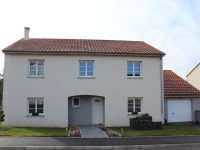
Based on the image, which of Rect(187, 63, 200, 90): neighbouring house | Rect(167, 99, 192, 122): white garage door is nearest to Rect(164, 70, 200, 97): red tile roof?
Rect(167, 99, 192, 122): white garage door

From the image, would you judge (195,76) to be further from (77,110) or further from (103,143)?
(103,143)

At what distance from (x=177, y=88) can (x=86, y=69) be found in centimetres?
886

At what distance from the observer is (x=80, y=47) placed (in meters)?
27.3

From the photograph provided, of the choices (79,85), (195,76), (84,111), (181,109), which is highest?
(195,76)

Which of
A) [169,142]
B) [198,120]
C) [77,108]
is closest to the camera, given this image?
[169,142]

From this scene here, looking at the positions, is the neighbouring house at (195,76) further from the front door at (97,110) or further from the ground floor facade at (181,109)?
the front door at (97,110)

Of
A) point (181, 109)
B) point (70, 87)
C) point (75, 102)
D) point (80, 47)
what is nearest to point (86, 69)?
point (70, 87)

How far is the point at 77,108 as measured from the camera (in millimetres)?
26875

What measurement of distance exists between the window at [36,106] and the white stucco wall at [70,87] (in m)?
0.38

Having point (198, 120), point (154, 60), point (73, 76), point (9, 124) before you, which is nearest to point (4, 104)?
point (9, 124)

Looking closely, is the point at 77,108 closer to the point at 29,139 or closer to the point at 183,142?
the point at 29,139

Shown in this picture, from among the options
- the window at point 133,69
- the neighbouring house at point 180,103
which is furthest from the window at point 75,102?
the neighbouring house at point 180,103

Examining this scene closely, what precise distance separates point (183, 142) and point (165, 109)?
457 inches

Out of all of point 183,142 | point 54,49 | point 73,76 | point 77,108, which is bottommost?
point 183,142
